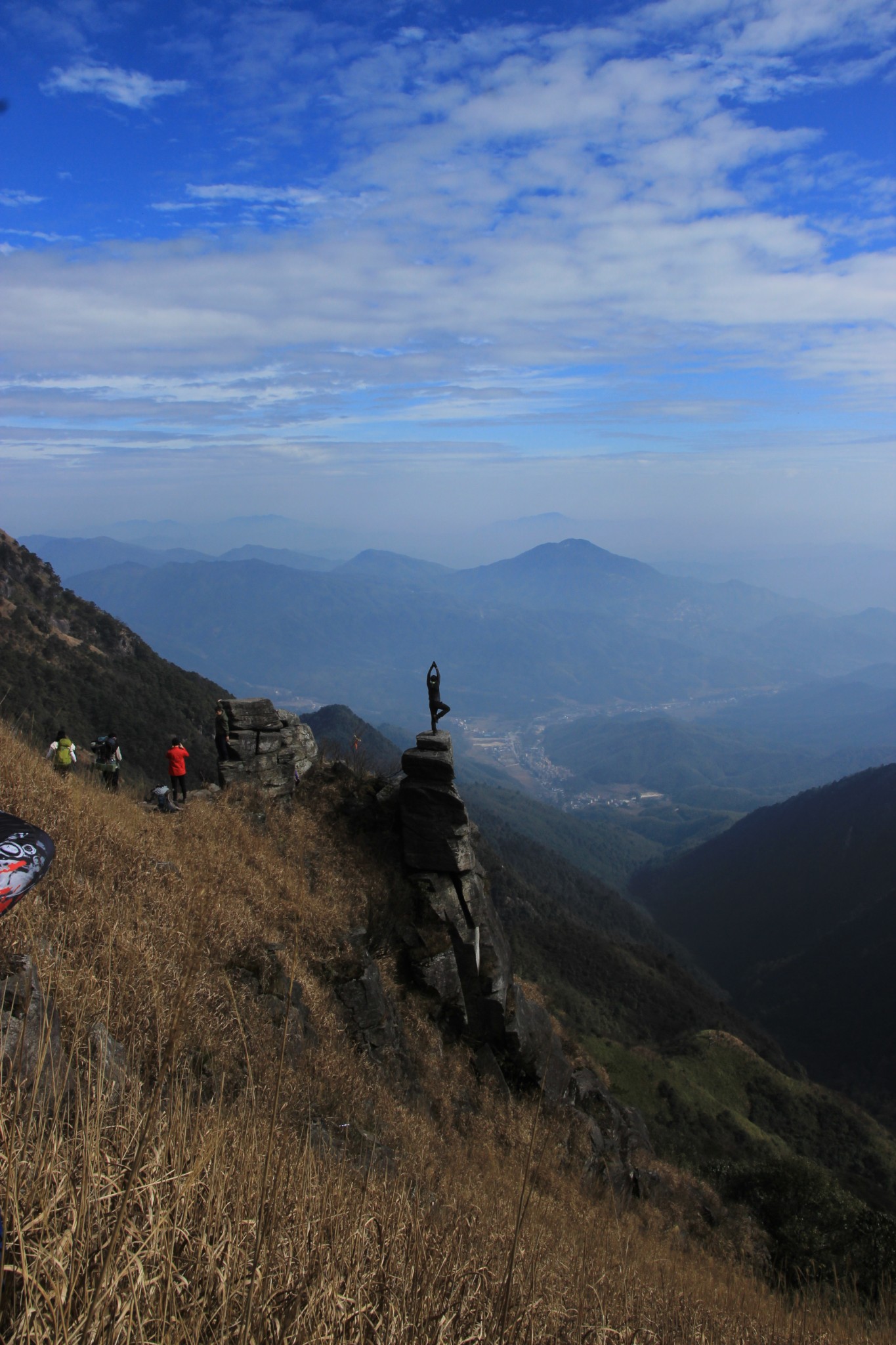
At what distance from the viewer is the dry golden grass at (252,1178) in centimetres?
253

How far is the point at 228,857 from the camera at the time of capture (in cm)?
1281

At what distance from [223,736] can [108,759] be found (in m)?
2.86

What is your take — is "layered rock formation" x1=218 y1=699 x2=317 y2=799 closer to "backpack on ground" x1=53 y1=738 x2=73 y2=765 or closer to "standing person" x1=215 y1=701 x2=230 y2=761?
"standing person" x1=215 y1=701 x2=230 y2=761

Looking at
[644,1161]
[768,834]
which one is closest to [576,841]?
[768,834]

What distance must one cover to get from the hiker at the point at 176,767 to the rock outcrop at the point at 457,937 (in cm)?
507

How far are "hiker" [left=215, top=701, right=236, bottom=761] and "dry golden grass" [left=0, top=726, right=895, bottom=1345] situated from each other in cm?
433

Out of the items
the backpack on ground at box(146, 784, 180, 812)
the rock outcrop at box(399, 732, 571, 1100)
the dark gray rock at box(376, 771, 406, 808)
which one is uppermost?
the backpack on ground at box(146, 784, 180, 812)

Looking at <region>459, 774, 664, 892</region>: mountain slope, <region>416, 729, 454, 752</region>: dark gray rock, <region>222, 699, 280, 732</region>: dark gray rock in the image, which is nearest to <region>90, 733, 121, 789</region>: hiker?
<region>222, 699, 280, 732</region>: dark gray rock

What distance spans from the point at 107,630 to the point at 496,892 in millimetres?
52067

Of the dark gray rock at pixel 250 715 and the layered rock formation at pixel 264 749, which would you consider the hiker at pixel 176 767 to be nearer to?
the layered rock formation at pixel 264 749

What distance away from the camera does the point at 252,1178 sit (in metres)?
3.31

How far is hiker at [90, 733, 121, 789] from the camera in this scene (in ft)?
52.4

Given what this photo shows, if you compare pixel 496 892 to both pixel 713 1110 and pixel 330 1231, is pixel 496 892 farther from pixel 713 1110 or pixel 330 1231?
pixel 330 1231

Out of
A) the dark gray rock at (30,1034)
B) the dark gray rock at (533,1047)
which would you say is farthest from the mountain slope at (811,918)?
the dark gray rock at (30,1034)
